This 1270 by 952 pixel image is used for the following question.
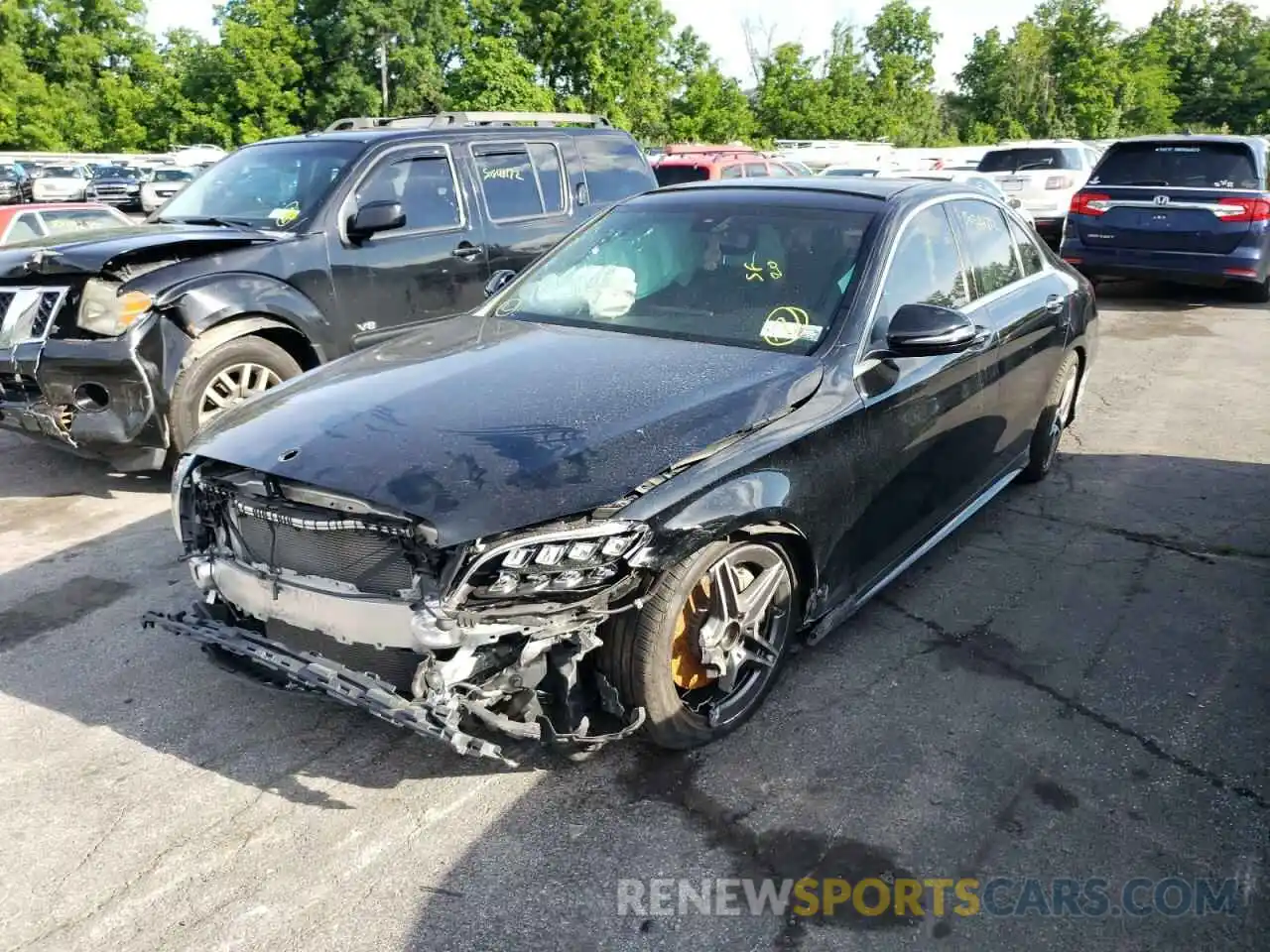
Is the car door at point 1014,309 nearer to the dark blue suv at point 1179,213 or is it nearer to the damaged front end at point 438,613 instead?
the damaged front end at point 438,613

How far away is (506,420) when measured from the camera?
3086 millimetres

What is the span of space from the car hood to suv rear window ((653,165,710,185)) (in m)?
13.0

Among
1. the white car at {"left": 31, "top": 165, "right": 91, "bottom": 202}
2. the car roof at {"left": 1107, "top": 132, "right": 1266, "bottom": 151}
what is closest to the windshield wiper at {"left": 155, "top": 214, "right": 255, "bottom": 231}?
the car roof at {"left": 1107, "top": 132, "right": 1266, "bottom": 151}

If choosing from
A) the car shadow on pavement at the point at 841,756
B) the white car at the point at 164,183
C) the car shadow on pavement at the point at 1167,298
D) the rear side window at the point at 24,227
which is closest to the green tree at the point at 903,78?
the white car at the point at 164,183

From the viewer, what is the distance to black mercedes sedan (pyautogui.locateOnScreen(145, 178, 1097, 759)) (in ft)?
8.93

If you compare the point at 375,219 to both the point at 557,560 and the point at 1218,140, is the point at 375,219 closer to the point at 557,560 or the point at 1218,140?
the point at 557,560

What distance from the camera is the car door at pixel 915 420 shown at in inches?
143

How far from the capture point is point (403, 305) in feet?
21.1

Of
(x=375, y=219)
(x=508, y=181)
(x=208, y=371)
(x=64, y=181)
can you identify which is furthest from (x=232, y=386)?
(x=64, y=181)

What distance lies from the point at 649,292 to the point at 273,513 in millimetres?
1798

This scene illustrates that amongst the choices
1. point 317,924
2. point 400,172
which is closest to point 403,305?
point 400,172

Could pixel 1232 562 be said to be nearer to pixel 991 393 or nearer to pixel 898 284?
pixel 991 393

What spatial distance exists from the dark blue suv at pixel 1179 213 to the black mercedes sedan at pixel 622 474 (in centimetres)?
774

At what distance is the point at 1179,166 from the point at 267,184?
9707 millimetres
